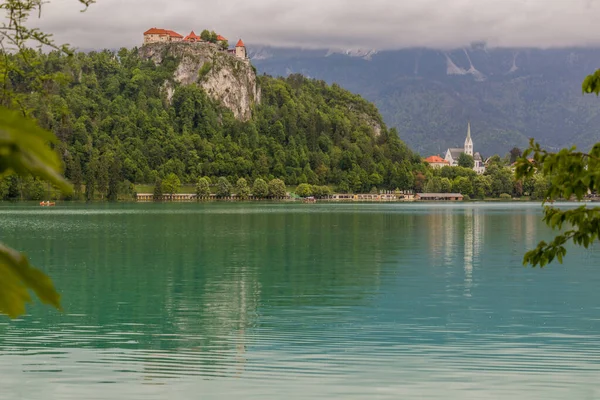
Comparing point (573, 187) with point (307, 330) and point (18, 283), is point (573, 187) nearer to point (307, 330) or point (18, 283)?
point (18, 283)

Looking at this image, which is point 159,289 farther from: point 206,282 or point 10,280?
point 10,280

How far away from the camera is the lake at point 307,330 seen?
18.2 meters

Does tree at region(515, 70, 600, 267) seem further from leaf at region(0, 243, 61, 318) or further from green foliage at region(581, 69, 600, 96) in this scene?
leaf at region(0, 243, 61, 318)

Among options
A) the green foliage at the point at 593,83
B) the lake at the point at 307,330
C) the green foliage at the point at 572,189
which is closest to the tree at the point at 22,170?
the green foliage at the point at 572,189

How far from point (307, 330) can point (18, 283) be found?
2350 centimetres

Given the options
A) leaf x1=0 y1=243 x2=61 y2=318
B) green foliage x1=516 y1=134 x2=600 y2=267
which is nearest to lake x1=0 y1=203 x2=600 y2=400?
green foliage x1=516 y1=134 x2=600 y2=267

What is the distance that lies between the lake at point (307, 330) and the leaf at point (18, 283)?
15.7m

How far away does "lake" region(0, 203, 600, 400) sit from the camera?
1819 cm

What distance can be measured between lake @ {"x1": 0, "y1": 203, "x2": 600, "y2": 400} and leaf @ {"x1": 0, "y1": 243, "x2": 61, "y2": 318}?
51.5 feet

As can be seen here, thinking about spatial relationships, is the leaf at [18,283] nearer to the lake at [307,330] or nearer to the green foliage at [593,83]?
the green foliage at [593,83]

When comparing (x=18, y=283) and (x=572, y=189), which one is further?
(x=572, y=189)

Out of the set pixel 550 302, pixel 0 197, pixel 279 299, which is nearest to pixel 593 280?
pixel 550 302

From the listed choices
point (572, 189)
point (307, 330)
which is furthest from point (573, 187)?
point (307, 330)

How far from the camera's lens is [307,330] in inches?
982
